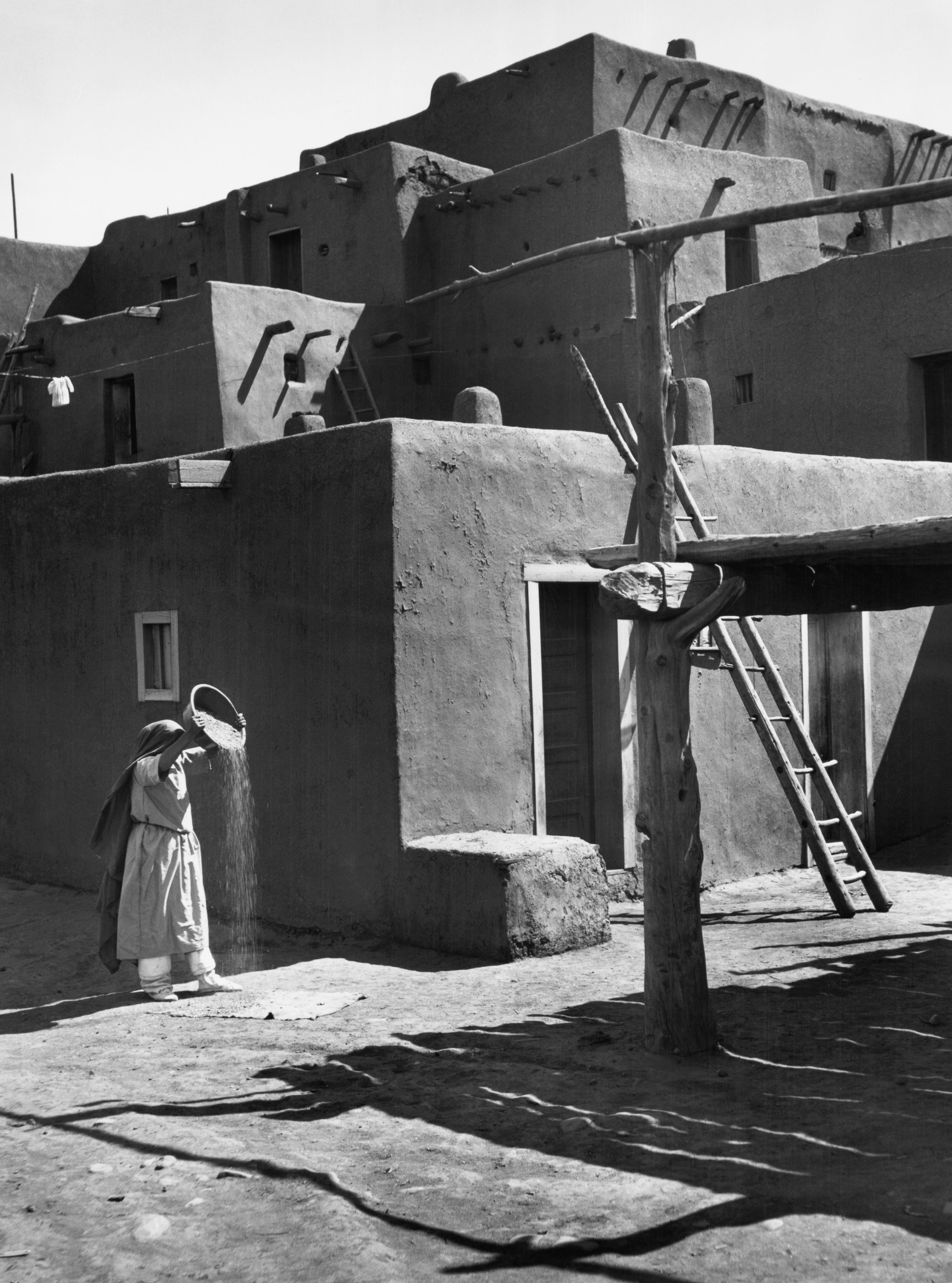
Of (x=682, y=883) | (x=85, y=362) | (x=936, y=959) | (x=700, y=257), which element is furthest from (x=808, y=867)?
(x=85, y=362)

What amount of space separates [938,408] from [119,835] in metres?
9.46

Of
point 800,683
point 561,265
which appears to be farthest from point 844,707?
point 561,265

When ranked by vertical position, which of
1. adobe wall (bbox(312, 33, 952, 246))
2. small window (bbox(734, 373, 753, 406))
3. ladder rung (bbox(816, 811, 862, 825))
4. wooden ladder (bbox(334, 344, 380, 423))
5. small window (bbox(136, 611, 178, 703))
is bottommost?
ladder rung (bbox(816, 811, 862, 825))

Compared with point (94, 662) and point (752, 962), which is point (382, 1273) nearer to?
point (752, 962)

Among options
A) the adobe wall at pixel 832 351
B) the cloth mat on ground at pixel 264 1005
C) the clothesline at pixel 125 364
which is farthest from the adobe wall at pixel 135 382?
the cloth mat on ground at pixel 264 1005

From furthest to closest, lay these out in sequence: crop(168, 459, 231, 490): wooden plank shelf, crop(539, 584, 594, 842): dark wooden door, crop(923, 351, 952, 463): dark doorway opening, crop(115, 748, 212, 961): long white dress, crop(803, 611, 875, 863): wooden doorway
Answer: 1. crop(923, 351, 952, 463): dark doorway opening
2. crop(803, 611, 875, 863): wooden doorway
3. crop(539, 584, 594, 842): dark wooden door
4. crop(168, 459, 231, 490): wooden plank shelf
5. crop(115, 748, 212, 961): long white dress

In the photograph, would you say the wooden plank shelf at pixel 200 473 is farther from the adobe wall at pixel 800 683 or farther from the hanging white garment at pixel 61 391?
the hanging white garment at pixel 61 391

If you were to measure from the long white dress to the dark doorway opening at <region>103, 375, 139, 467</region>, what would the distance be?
831 cm

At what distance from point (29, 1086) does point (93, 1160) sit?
4.19ft

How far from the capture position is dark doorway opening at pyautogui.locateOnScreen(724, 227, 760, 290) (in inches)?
692

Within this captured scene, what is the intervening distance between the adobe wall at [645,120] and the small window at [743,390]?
11.9ft

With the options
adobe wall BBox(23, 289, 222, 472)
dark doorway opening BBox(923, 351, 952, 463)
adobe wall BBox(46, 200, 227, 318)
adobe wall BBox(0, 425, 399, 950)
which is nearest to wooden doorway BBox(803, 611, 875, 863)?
dark doorway opening BBox(923, 351, 952, 463)

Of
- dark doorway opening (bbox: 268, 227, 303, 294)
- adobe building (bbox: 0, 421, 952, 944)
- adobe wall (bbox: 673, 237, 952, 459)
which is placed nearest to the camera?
adobe building (bbox: 0, 421, 952, 944)

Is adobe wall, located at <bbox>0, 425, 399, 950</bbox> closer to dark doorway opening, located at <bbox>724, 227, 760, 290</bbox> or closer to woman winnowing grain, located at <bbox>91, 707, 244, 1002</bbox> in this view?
woman winnowing grain, located at <bbox>91, 707, 244, 1002</bbox>
